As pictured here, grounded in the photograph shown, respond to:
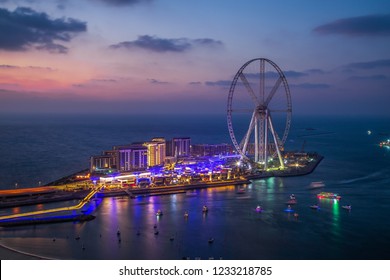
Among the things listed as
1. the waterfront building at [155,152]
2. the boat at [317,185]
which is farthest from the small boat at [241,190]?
the waterfront building at [155,152]

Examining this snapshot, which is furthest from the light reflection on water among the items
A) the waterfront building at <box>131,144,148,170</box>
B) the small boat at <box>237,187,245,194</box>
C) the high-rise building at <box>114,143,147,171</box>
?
the waterfront building at <box>131,144,148,170</box>

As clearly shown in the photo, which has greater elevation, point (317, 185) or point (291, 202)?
point (317, 185)

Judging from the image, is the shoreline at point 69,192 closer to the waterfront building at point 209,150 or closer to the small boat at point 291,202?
the small boat at point 291,202

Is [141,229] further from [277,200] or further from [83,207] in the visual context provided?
[277,200]

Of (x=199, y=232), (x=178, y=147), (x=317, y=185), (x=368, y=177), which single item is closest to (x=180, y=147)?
(x=178, y=147)

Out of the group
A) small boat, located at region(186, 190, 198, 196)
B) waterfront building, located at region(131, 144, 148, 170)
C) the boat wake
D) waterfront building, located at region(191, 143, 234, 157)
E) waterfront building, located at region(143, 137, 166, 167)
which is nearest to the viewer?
small boat, located at region(186, 190, 198, 196)

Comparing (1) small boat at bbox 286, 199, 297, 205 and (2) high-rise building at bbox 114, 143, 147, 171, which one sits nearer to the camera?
(1) small boat at bbox 286, 199, 297, 205

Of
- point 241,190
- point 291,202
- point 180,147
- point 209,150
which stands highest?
point 180,147

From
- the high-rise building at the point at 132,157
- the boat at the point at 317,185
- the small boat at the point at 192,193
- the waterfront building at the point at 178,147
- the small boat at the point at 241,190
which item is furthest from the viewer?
the waterfront building at the point at 178,147

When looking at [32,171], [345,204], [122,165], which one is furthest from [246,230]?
[32,171]

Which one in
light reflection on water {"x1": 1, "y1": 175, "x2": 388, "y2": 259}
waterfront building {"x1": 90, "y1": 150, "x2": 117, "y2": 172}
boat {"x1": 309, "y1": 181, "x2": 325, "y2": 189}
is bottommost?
light reflection on water {"x1": 1, "y1": 175, "x2": 388, "y2": 259}

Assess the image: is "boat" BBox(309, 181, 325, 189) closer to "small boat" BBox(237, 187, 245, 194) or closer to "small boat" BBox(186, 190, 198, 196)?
"small boat" BBox(237, 187, 245, 194)

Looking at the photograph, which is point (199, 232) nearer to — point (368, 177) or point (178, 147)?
point (368, 177)
